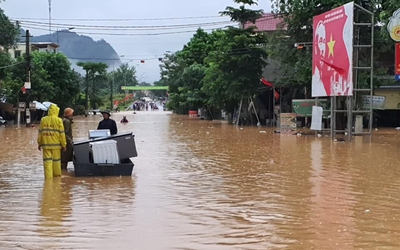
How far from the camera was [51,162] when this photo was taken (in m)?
10.8

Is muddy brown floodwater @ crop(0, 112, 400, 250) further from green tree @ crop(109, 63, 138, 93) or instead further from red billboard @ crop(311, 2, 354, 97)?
green tree @ crop(109, 63, 138, 93)

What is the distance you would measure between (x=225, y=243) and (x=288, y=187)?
13.7 ft

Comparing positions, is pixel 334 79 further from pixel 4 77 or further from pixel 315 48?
pixel 4 77

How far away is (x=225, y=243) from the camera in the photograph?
5906 mm

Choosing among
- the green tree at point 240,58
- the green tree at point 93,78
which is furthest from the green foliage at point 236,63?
the green tree at point 93,78

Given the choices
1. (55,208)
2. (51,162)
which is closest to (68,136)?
(51,162)

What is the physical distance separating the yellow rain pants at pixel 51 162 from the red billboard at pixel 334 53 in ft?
45.9

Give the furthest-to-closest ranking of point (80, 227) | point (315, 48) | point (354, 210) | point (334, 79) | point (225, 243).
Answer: point (315, 48)
point (334, 79)
point (354, 210)
point (80, 227)
point (225, 243)

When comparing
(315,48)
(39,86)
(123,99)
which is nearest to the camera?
(315,48)

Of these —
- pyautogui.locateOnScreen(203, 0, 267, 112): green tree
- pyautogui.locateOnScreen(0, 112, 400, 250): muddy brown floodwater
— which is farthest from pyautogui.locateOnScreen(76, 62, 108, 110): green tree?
pyautogui.locateOnScreen(0, 112, 400, 250): muddy brown floodwater

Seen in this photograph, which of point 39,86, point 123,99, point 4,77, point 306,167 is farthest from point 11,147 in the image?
point 123,99

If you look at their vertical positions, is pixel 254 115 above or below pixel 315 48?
below

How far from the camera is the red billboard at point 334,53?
21.4 m

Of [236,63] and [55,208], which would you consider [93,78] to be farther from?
[55,208]
